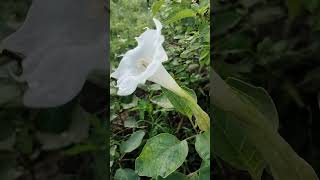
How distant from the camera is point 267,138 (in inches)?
20.1

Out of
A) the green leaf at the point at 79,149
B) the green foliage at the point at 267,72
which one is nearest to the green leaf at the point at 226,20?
the green foliage at the point at 267,72

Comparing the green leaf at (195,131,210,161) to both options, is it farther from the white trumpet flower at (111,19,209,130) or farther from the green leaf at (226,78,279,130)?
the green leaf at (226,78,279,130)

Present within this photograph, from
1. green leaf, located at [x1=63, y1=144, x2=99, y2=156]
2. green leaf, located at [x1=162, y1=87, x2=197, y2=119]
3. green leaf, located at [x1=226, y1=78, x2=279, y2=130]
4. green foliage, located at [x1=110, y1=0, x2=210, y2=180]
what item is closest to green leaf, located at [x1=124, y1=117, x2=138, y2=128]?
green foliage, located at [x1=110, y1=0, x2=210, y2=180]

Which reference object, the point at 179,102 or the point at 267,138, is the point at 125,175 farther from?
the point at 267,138

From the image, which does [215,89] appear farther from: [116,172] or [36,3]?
[116,172]

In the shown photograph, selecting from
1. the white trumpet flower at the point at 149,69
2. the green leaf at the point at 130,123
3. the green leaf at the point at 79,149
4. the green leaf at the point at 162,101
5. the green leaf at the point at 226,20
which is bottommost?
the green leaf at the point at 79,149

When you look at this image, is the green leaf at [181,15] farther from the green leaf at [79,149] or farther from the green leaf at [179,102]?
the green leaf at [79,149]

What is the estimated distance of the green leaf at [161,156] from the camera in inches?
29.7

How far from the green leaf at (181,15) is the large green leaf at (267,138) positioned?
1.04 ft

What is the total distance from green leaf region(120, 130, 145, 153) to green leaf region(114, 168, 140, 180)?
0.11 ft

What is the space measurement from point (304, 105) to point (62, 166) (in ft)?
1.01

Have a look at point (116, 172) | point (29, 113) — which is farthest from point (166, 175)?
point (29, 113)

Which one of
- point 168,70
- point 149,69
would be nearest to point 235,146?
point 149,69

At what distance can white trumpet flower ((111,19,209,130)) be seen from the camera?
67cm
